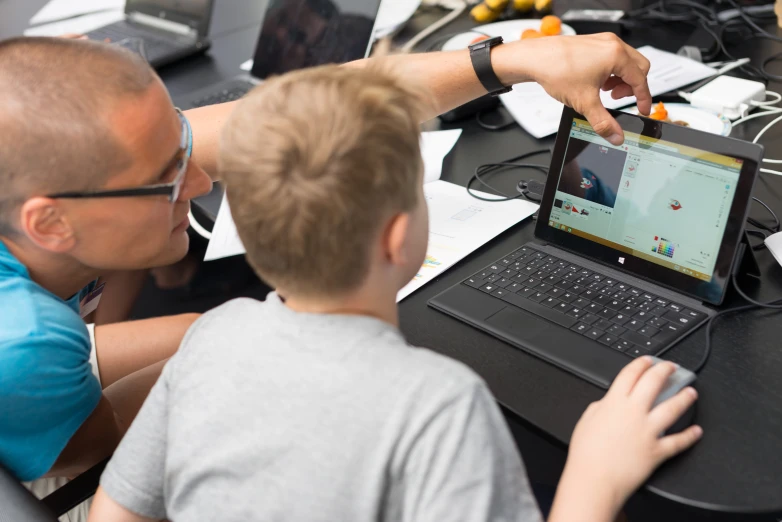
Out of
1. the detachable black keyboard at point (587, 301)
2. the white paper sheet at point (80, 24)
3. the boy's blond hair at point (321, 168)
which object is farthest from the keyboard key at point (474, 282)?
the white paper sheet at point (80, 24)

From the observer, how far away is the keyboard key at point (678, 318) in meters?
0.85

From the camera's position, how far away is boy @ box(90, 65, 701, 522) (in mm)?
573

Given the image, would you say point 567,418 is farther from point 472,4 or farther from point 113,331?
point 472,4

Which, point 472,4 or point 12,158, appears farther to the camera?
point 472,4

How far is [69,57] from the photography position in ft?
2.81

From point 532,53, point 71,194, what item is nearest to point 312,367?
point 71,194

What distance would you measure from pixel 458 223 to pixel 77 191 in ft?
1.80

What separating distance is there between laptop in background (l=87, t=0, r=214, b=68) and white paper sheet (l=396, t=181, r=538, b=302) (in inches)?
39.2

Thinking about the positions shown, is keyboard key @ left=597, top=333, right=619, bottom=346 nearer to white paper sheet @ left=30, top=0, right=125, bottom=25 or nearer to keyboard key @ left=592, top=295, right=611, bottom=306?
keyboard key @ left=592, top=295, right=611, bottom=306

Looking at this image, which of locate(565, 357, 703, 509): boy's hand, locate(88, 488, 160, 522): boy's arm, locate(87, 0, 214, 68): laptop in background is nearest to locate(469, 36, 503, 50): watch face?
locate(565, 357, 703, 509): boy's hand

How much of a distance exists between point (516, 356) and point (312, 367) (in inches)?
13.1

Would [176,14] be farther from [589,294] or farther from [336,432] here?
[336,432]

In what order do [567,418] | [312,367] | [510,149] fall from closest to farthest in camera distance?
[312,367], [567,418], [510,149]

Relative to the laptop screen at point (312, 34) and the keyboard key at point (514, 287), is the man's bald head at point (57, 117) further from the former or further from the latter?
the laptop screen at point (312, 34)
